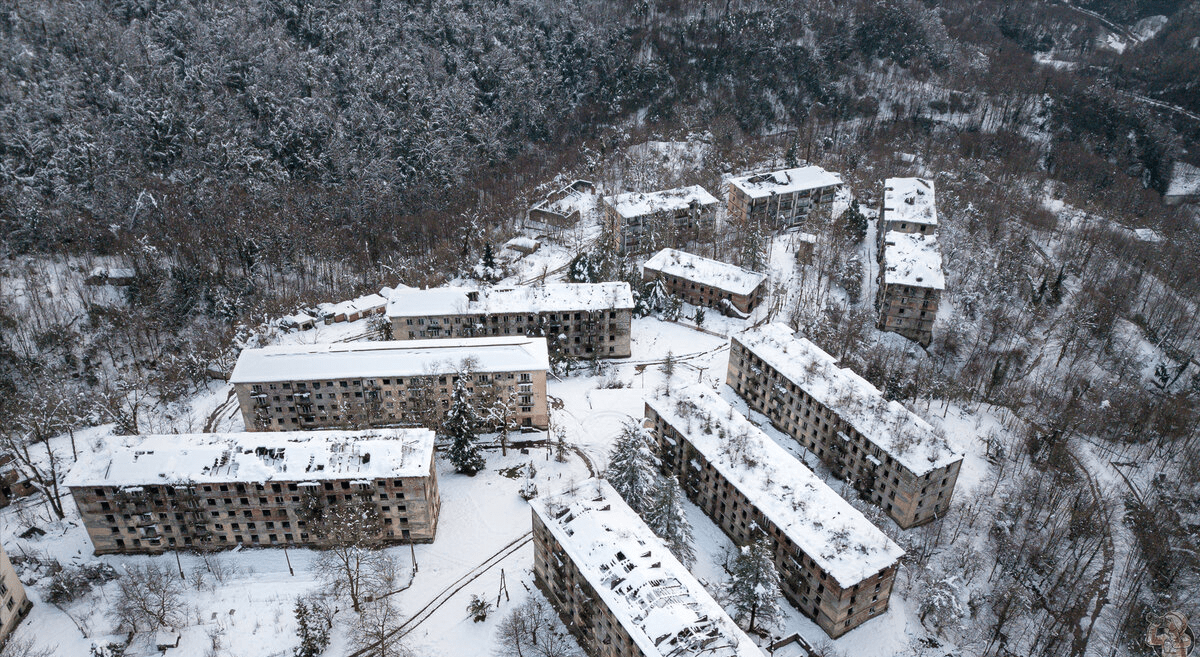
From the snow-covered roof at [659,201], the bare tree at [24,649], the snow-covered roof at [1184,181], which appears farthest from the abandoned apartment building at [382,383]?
the snow-covered roof at [1184,181]

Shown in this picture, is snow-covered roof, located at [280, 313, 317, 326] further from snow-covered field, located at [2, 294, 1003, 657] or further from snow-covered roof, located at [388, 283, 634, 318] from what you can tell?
snow-covered field, located at [2, 294, 1003, 657]

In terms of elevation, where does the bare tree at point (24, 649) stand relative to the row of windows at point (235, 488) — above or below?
below

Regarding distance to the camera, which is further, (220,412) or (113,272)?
(113,272)

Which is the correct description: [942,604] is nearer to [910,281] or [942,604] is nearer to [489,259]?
[910,281]

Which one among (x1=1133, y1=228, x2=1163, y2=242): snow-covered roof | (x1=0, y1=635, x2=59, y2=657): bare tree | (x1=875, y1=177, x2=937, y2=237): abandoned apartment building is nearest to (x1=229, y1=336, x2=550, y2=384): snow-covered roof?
(x1=0, y1=635, x2=59, y2=657): bare tree

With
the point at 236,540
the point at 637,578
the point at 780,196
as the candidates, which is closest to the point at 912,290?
Result: the point at 780,196

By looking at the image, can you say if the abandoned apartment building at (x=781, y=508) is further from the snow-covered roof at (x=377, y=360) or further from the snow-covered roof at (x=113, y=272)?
the snow-covered roof at (x=113, y=272)

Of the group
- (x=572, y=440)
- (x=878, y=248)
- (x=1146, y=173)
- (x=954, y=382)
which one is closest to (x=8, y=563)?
(x=572, y=440)
